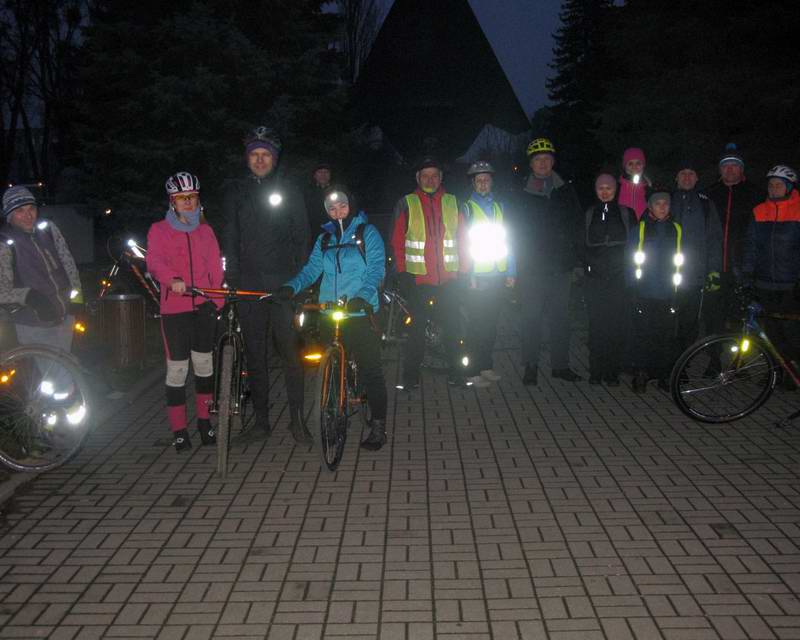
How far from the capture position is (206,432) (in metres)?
7.00

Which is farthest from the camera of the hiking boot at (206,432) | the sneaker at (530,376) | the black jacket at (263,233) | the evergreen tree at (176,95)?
the evergreen tree at (176,95)

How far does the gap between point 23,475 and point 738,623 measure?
4.55 meters

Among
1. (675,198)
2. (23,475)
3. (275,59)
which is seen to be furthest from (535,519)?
(275,59)

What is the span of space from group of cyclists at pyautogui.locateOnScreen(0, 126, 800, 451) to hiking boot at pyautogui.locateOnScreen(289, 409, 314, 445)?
0.02 m

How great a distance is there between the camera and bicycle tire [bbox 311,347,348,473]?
606 centimetres

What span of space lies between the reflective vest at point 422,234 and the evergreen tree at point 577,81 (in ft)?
132

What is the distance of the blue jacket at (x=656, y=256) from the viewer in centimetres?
855

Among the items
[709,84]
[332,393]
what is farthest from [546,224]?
[709,84]

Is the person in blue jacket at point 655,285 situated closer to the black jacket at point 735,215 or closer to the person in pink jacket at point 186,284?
the black jacket at point 735,215

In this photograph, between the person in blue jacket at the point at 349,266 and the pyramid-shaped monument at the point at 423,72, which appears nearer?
the person in blue jacket at the point at 349,266

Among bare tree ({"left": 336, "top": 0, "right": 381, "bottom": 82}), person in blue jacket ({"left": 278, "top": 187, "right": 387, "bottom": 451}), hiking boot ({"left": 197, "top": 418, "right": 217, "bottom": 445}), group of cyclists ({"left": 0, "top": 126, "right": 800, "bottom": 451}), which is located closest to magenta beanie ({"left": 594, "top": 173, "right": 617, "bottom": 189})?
group of cyclists ({"left": 0, "top": 126, "right": 800, "bottom": 451})

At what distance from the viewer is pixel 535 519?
5.41 metres

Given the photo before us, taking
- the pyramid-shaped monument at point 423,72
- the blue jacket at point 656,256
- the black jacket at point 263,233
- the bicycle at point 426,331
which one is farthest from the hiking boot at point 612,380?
the pyramid-shaped monument at point 423,72

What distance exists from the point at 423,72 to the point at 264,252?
2291 cm
